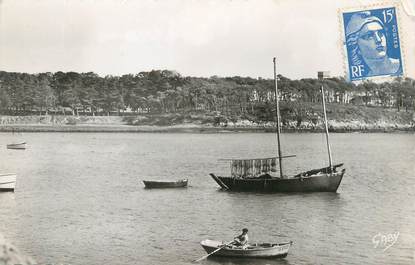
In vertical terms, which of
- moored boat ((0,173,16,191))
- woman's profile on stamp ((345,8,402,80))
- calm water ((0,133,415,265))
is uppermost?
woman's profile on stamp ((345,8,402,80))

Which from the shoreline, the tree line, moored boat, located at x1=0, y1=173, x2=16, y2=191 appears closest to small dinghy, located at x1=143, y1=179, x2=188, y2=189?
moored boat, located at x1=0, y1=173, x2=16, y2=191

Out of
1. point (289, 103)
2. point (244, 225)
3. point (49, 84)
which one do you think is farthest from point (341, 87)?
point (244, 225)

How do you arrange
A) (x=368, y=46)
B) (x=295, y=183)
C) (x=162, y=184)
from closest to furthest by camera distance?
(x=368, y=46), (x=295, y=183), (x=162, y=184)

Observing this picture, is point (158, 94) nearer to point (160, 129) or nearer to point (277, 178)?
point (160, 129)

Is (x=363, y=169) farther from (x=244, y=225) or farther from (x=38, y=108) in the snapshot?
(x=38, y=108)

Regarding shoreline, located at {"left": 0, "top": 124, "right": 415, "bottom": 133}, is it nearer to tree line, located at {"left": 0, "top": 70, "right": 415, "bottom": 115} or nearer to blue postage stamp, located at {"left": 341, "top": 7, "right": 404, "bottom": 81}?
tree line, located at {"left": 0, "top": 70, "right": 415, "bottom": 115}

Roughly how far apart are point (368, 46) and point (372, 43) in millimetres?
297

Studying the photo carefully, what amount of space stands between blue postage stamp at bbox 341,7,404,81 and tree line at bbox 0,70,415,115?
123m

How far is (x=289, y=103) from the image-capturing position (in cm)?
15638

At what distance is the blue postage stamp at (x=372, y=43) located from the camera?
29047mm

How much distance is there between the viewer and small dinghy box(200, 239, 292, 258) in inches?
1018

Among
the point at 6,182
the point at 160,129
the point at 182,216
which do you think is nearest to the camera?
the point at 182,216

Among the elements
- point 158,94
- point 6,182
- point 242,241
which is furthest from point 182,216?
point 158,94

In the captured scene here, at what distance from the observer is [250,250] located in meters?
25.7
